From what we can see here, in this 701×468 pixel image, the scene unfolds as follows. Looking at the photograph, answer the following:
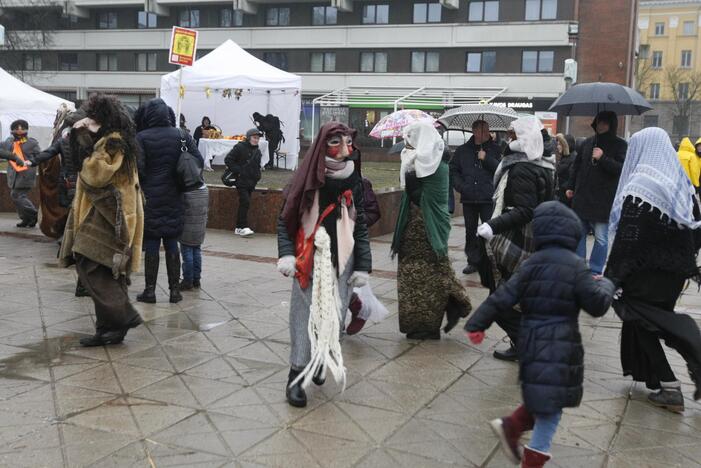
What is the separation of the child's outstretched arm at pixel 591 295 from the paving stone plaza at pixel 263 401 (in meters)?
0.94

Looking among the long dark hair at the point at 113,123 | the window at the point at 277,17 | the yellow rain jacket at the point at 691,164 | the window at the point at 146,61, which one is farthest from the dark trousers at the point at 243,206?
the window at the point at 146,61

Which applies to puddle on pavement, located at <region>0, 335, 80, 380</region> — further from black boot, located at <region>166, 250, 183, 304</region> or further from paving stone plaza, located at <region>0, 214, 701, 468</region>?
black boot, located at <region>166, 250, 183, 304</region>

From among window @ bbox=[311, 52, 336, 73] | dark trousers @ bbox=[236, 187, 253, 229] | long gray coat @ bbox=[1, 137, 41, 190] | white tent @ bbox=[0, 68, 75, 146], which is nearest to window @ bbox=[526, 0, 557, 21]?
window @ bbox=[311, 52, 336, 73]

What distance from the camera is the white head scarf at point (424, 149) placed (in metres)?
5.88

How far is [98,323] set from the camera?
565 centimetres

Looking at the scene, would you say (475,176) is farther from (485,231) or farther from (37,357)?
(37,357)

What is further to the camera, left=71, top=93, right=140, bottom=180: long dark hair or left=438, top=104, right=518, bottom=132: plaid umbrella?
left=438, top=104, right=518, bottom=132: plaid umbrella

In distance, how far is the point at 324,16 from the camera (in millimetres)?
46812

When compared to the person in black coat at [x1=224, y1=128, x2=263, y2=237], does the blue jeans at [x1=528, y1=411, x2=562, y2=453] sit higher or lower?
lower

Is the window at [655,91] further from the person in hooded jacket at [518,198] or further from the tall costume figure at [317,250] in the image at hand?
the tall costume figure at [317,250]

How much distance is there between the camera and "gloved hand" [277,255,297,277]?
4.46 metres

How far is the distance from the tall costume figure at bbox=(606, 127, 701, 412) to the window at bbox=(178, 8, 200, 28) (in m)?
48.3

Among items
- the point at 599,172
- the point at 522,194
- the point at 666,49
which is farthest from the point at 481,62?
the point at 666,49

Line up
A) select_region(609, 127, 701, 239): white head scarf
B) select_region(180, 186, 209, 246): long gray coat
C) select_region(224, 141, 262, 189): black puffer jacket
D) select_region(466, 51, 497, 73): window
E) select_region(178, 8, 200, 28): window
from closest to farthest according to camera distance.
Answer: select_region(609, 127, 701, 239): white head scarf < select_region(180, 186, 209, 246): long gray coat < select_region(224, 141, 262, 189): black puffer jacket < select_region(466, 51, 497, 73): window < select_region(178, 8, 200, 28): window
